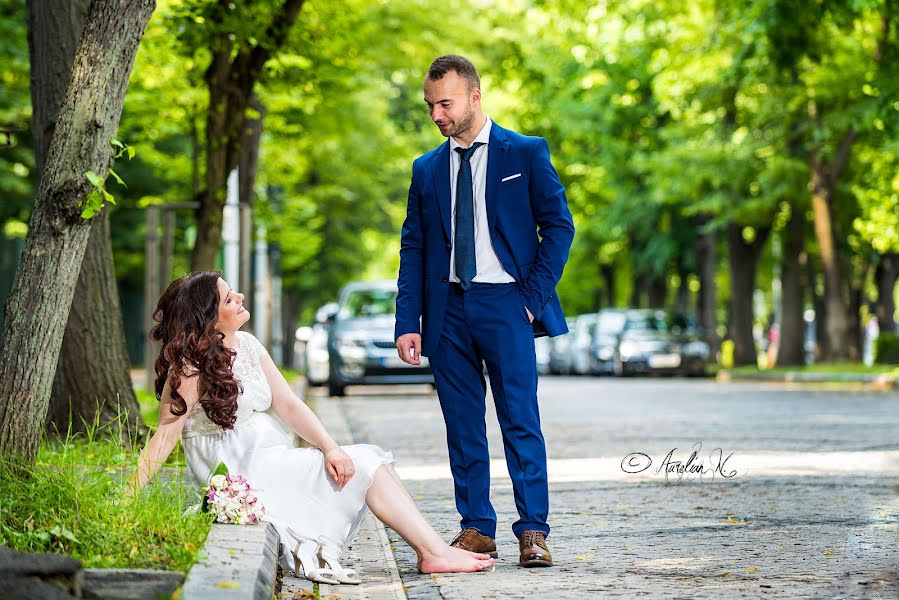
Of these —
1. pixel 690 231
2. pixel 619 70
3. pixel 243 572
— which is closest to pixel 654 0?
pixel 619 70

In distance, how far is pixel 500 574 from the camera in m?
6.23

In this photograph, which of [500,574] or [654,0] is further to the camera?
[654,0]

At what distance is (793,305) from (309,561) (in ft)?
100

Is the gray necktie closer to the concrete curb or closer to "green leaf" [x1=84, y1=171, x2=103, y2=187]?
the concrete curb

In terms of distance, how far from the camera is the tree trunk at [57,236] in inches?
250

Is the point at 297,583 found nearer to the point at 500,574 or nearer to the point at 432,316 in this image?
the point at 500,574

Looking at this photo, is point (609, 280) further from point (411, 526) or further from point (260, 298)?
point (411, 526)

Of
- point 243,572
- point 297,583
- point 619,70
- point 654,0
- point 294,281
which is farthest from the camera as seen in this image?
point 294,281

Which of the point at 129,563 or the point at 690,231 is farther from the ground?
the point at 690,231

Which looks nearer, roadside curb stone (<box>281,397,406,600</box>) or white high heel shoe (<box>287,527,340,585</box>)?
roadside curb stone (<box>281,397,406,600</box>)

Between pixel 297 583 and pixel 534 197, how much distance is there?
1.80m

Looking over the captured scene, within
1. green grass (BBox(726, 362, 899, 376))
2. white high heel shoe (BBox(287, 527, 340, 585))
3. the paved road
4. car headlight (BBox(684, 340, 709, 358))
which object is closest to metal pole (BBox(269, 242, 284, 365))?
car headlight (BBox(684, 340, 709, 358))

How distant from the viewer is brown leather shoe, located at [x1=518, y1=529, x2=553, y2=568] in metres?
6.34

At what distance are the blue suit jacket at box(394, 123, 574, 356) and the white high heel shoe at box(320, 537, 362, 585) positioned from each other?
0.86 metres
